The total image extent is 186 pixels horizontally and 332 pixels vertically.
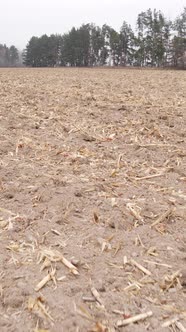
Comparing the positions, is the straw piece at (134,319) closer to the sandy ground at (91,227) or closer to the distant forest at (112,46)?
the sandy ground at (91,227)

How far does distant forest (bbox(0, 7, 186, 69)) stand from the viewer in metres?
62.4

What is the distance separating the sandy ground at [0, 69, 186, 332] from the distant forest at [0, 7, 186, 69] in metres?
56.1

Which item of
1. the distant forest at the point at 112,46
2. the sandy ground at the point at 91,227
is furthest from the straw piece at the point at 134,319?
the distant forest at the point at 112,46

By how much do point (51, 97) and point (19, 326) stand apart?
293 inches

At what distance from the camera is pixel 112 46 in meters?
67.6

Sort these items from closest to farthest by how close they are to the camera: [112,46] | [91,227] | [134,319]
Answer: [134,319] < [91,227] < [112,46]

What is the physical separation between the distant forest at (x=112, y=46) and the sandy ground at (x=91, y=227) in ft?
184

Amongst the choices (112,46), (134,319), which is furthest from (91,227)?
(112,46)

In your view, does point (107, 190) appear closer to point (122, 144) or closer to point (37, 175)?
point (37, 175)

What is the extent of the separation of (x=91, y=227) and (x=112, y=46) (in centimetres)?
6813

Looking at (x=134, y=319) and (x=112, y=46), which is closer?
(x=134, y=319)

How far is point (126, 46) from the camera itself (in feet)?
221

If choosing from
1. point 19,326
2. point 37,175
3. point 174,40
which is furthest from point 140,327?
point 174,40

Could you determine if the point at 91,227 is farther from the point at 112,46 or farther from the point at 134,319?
the point at 112,46
